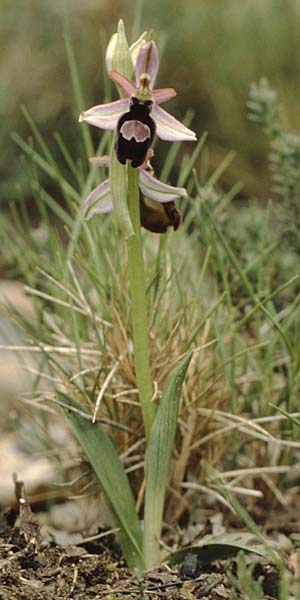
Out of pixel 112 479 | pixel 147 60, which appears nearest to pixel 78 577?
pixel 112 479

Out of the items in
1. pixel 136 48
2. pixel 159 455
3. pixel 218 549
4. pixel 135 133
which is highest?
pixel 136 48

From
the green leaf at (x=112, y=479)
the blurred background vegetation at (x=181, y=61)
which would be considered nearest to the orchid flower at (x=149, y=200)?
the green leaf at (x=112, y=479)

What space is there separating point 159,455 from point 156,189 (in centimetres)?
40

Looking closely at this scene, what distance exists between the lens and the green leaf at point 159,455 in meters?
1.23

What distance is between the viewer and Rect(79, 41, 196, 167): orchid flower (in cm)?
113

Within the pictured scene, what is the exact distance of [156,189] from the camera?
1217 mm

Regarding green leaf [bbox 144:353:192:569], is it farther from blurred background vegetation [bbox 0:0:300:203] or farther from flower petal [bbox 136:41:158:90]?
blurred background vegetation [bbox 0:0:300:203]

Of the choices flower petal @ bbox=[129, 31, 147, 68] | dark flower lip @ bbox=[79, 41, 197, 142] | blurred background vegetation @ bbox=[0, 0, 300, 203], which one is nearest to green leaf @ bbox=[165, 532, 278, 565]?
dark flower lip @ bbox=[79, 41, 197, 142]

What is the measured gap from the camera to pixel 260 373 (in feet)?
5.35

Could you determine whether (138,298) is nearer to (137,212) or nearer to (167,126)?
(137,212)

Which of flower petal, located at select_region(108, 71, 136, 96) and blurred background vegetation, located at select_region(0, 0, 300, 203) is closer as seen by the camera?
flower petal, located at select_region(108, 71, 136, 96)

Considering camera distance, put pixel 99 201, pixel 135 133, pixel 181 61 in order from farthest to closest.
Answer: pixel 181 61
pixel 99 201
pixel 135 133

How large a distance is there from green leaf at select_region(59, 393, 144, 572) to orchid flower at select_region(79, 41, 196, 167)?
0.41 m

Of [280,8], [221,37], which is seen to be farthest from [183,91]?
[280,8]
